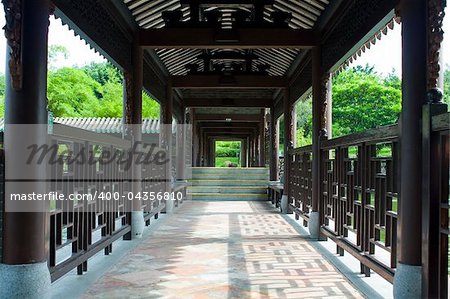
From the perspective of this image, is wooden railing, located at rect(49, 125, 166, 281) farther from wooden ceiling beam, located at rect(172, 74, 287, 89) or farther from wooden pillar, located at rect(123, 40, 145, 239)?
wooden ceiling beam, located at rect(172, 74, 287, 89)

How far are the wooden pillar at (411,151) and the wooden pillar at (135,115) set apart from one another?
3.73 meters

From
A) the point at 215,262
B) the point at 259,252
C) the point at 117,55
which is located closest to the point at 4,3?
the point at 117,55

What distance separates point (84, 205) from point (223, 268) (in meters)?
1.35

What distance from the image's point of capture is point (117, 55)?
5.29 m

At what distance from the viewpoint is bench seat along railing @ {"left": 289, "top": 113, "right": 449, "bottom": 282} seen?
106 inches

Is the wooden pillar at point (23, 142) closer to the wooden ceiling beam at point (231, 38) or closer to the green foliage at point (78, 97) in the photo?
the wooden ceiling beam at point (231, 38)

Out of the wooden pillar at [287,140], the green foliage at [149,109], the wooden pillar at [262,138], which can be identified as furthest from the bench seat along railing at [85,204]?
the green foliage at [149,109]

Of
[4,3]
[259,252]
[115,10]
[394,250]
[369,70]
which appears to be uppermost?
[369,70]

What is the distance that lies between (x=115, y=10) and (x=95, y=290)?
9.87 ft

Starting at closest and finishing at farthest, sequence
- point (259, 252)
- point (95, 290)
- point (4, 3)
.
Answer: point (4, 3) → point (95, 290) → point (259, 252)

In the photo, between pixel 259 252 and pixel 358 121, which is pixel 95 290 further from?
pixel 358 121

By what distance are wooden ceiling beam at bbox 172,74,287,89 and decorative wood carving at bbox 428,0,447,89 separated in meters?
5.75

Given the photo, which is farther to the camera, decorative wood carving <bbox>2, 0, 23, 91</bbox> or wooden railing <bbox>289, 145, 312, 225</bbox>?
wooden railing <bbox>289, 145, 312, 225</bbox>

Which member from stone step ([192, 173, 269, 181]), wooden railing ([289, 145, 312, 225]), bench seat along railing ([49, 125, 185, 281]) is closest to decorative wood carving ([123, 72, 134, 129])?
bench seat along railing ([49, 125, 185, 281])
